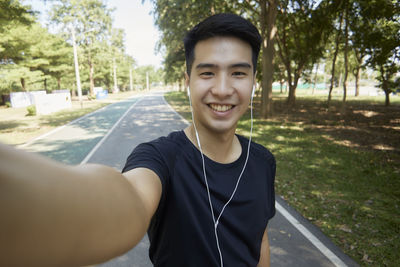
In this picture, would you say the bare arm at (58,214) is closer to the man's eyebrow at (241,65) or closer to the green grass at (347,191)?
the man's eyebrow at (241,65)

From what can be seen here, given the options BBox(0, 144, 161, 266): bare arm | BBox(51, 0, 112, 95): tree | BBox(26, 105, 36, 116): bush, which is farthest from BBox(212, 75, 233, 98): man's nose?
BBox(51, 0, 112, 95): tree

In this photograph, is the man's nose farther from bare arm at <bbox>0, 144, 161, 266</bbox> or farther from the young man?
bare arm at <bbox>0, 144, 161, 266</bbox>

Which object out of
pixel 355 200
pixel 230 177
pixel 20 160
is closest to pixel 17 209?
pixel 20 160

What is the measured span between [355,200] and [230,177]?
15.6 feet

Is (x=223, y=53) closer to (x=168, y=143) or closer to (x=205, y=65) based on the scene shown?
(x=205, y=65)

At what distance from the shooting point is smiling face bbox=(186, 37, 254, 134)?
1441mm

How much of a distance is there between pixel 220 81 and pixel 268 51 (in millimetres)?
13744

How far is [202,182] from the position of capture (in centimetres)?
141

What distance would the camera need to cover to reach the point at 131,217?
0.67 meters

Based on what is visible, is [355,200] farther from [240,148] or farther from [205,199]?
[205,199]

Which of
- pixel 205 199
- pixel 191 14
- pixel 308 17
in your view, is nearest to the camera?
pixel 205 199

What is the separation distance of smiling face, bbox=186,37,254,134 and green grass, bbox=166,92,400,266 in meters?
3.22

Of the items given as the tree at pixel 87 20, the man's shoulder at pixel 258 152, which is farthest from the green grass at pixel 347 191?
the tree at pixel 87 20

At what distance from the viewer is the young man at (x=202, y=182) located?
0.62 meters
